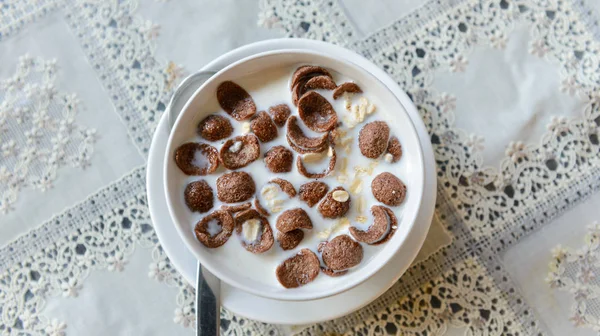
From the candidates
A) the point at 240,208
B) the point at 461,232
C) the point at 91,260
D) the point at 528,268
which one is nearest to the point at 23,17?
the point at 91,260

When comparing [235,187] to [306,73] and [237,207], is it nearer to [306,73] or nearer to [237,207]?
[237,207]

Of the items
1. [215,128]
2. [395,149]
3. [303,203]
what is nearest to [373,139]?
[395,149]

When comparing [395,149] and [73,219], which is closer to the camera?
[395,149]

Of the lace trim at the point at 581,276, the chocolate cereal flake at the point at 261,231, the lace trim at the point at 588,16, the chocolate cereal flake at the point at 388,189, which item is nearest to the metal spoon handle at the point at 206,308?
the chocolate cereal flake at the point at 261,231

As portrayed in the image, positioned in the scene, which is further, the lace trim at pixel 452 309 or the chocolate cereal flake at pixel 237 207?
the lace trim at pixel 452 309

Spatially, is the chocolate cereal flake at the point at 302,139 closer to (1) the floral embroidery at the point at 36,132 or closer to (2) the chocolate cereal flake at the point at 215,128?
(2) the chocolate cereal flake at the point at 215,128

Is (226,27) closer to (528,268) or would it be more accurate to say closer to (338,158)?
(338,158)
